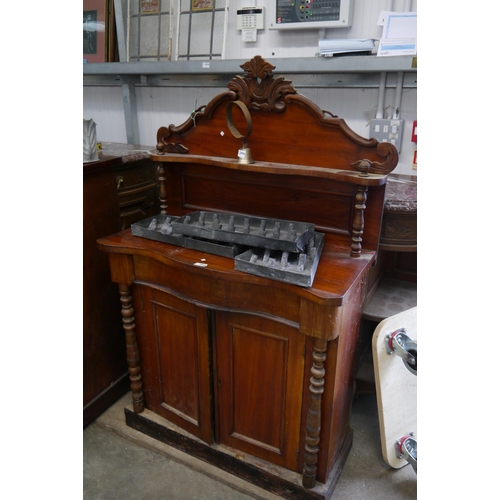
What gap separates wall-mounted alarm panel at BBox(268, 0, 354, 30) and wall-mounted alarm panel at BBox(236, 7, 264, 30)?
0.25ft

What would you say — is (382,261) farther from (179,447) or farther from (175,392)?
(179,447)

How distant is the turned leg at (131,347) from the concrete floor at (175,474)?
0.18m

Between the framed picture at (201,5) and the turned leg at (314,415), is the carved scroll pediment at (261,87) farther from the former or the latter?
the framed picture at (201,5)

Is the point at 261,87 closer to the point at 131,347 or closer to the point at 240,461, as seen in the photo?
the point at 131,347

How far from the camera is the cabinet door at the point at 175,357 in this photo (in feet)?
5.05

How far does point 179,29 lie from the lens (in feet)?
7.36

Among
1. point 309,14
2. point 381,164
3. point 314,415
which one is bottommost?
point 314,415

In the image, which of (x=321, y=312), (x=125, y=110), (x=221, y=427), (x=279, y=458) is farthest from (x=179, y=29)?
(x=279, y=458)

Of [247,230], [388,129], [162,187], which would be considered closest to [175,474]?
[247,230]

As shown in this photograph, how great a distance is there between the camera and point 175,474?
5.52 ft

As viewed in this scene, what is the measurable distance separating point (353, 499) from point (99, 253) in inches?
56.5

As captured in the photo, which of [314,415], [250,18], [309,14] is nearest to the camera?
[314,415]

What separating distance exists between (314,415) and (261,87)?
113 cm

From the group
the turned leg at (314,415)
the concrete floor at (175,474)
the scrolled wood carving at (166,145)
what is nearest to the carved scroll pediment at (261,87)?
the scrolled wood carving at (166,145)
